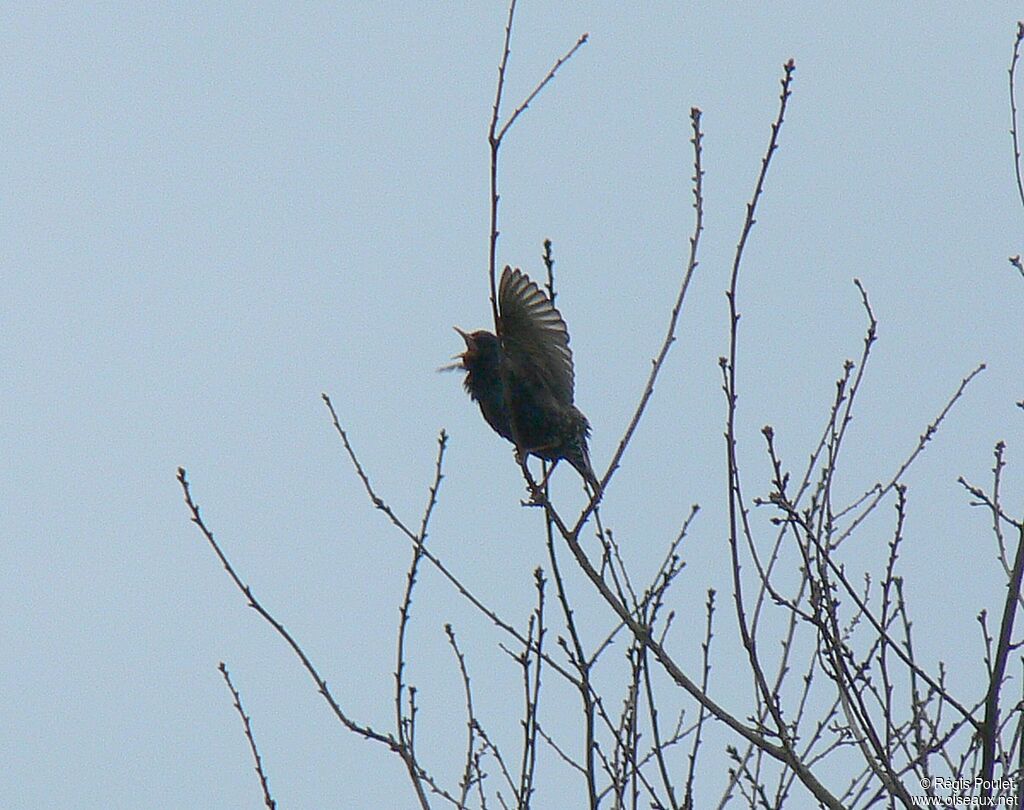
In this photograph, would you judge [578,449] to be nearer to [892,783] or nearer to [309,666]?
[309,666]

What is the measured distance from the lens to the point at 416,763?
3.76 m

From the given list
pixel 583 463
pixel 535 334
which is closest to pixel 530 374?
pixel 535 334

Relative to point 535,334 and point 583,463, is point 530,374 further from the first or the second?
point 583,463

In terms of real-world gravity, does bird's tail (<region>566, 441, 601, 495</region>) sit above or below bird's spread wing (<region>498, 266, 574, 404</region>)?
below

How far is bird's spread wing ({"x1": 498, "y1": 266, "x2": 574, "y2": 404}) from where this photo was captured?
6.62m

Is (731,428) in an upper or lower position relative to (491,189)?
lower

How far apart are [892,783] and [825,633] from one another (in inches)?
15.5

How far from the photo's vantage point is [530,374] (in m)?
6.82

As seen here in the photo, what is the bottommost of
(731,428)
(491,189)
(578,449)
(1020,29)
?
(731,428)

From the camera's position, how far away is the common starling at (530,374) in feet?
21.9

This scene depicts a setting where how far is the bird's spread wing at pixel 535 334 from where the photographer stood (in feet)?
21.7

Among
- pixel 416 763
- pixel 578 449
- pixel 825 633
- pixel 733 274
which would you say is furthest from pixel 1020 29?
pixel 578 449

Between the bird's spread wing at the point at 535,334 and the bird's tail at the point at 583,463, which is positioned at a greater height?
the bird's spread wing at the point at 535,334

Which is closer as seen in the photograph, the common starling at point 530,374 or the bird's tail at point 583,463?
the common starling at point 530,374
